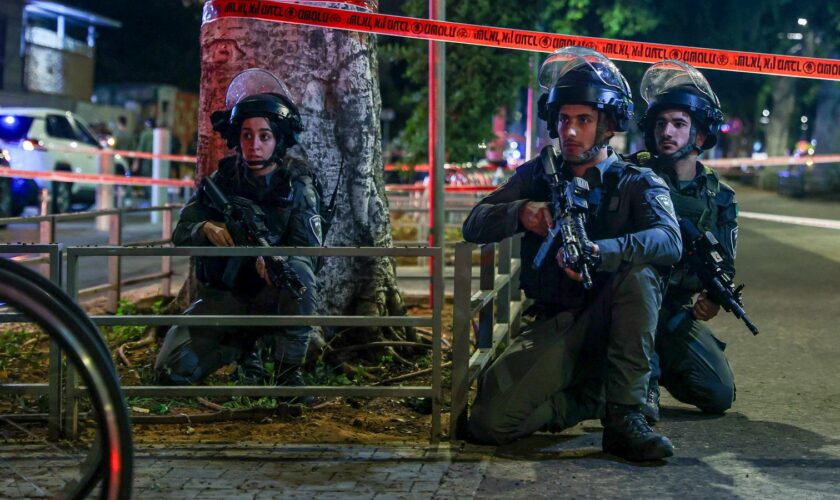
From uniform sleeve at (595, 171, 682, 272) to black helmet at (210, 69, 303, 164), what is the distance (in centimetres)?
189

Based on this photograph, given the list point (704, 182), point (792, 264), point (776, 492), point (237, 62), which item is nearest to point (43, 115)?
point (792, 264)

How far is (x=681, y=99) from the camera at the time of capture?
20.4 feet

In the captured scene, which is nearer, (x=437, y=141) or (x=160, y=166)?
(x=437, y=141)

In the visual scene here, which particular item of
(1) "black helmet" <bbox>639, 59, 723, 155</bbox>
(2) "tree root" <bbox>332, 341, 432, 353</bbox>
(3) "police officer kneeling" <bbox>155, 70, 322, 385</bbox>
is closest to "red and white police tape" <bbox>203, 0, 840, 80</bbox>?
(1) "black helmet" <bbox>639, 59, 723, 155</bbox>

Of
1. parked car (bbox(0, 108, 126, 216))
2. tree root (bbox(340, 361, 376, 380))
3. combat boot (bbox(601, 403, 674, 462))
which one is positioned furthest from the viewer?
parked car (bbox(0, 108, 126, 216))

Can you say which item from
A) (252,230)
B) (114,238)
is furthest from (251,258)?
(114,238)

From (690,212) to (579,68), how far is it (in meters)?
1.06

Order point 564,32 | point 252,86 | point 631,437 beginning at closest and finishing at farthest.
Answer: point 631,437, point 252,86, point 564,32

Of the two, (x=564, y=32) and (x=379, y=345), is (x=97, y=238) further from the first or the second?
(x=379, y=345)

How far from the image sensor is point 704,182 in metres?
6.24

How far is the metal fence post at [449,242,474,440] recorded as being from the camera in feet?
17.5

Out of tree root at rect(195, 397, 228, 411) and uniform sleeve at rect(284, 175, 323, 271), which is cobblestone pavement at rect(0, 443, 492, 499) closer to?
tree root at rect(195, 397, 228, 411)

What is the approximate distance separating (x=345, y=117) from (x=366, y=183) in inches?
16.3

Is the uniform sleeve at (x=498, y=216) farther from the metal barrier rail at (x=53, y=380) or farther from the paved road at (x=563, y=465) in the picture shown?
the metal barrier rail at (x=53, y=380)
